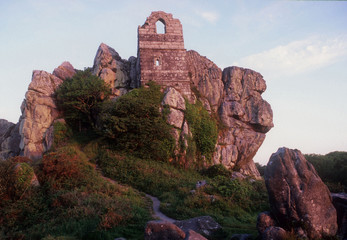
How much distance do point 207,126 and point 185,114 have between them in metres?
2.36

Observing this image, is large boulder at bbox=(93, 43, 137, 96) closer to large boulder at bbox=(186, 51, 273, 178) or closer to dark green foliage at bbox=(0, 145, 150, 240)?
large boulder at bbox=(186, 51, 273, 178)

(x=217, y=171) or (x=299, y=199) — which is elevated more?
(x=299, y=199)

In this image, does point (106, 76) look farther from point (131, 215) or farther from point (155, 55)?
point (131, 215)

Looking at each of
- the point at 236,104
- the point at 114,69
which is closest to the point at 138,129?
the point at 114,69

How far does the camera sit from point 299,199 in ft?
25.1

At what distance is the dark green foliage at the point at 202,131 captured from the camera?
23.8 m

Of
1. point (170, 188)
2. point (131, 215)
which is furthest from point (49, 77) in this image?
point (131, 215)

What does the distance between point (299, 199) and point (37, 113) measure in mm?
22894

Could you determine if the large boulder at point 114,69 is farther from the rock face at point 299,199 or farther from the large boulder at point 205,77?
the rock face at point 299,199

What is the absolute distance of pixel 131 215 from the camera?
984 cm

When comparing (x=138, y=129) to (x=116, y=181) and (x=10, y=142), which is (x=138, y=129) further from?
(x=10, y=142)

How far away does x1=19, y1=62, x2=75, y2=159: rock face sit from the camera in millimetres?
23306

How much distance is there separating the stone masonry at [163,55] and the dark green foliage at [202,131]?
7.99 feet

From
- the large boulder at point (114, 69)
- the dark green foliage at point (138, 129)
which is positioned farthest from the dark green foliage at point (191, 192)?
the large boulder at point (114, 69)
